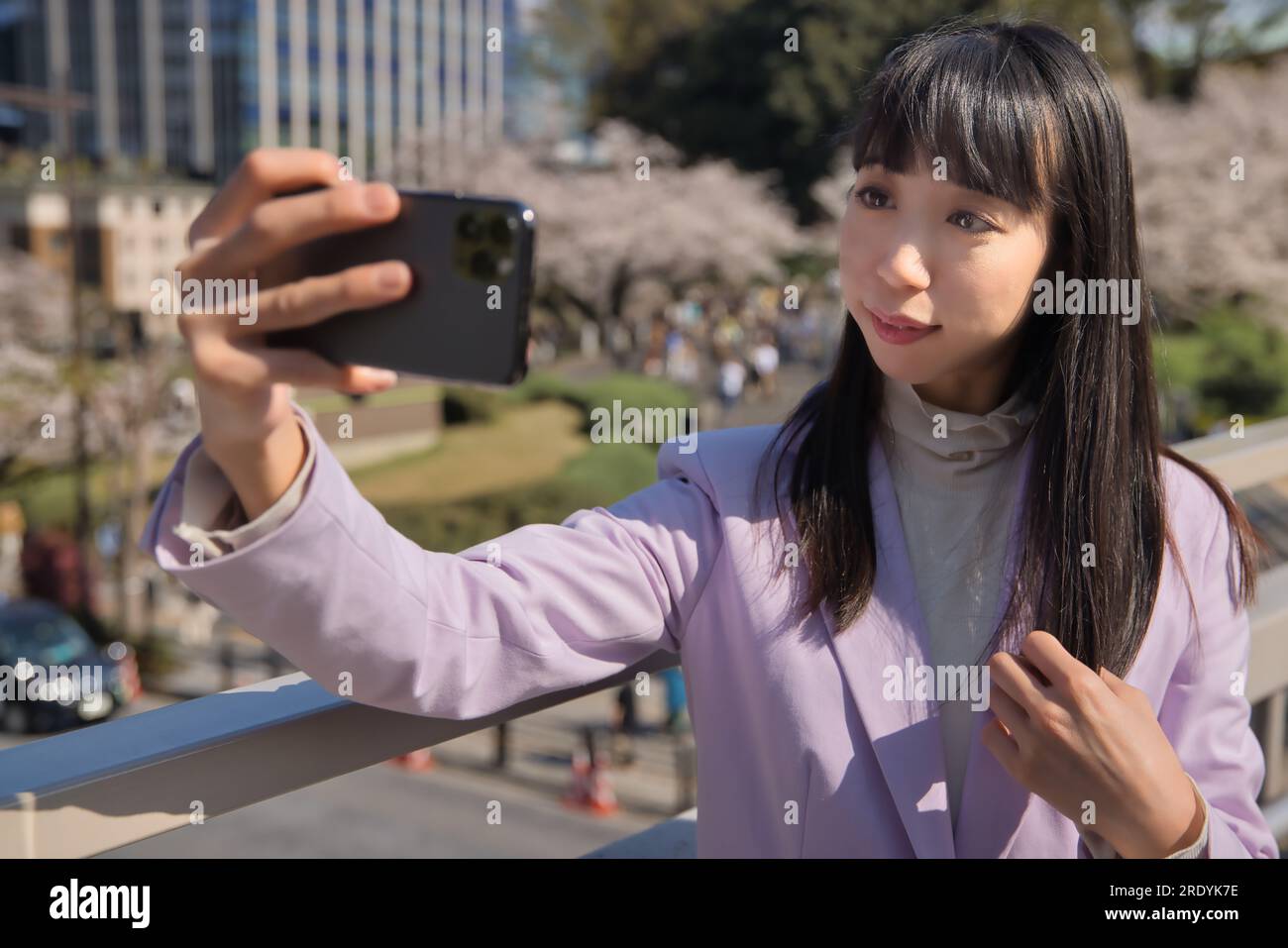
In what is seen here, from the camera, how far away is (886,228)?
119cm

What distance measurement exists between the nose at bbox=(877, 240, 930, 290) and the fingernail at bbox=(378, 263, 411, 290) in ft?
1.73

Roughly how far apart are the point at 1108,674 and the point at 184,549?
29.8 inches

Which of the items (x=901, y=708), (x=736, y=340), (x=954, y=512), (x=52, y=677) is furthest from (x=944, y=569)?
(x=736, y=340)

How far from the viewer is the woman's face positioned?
117 centimetres

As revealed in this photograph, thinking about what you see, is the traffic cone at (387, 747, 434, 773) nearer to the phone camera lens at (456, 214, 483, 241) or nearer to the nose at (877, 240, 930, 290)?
the nose at (877, 240, 930, 290)

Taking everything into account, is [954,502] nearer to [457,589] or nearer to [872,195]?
[872,195]

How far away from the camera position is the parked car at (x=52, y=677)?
40.5ft

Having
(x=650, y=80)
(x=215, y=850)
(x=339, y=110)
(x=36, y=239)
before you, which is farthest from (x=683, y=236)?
(x=339, y=110)

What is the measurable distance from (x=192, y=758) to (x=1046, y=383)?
0.84m

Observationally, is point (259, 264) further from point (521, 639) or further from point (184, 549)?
point (521, 639)

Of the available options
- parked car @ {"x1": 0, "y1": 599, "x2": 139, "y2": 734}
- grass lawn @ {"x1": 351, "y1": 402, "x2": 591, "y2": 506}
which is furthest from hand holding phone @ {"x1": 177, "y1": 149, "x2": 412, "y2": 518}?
grass lawn @ {"x1": 351, "y1": 402, "x2": 591, "y2": 506}

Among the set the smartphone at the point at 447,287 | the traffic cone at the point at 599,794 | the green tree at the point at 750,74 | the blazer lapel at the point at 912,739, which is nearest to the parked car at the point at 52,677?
the traffic cone at the point at 599,794

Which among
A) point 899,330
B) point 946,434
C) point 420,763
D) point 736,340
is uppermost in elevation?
point 899,330

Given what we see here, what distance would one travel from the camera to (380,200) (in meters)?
0.77
